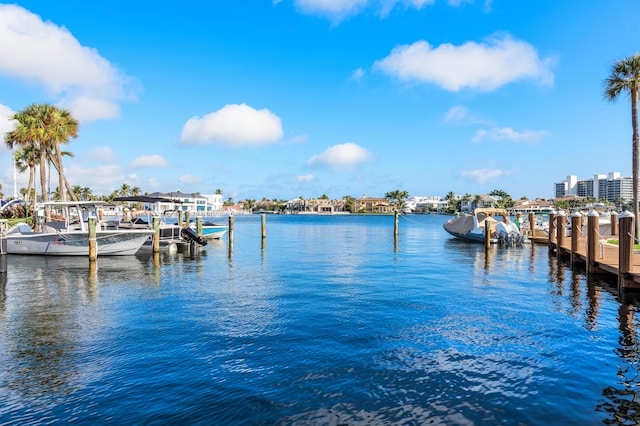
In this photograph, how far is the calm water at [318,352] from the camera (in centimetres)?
713

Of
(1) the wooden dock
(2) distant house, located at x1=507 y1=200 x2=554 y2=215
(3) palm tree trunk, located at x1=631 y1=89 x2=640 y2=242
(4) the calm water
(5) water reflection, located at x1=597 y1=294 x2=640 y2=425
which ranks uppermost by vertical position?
(3) palm tree trunk, located at x1=631 y1=89 x2=640 y2=242

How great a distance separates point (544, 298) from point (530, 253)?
59.1 feet

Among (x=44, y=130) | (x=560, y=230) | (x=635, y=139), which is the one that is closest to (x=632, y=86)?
(x=635, y=139)

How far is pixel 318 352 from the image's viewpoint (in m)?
9.83

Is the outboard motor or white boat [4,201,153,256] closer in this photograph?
white boat [4,201,153,256]

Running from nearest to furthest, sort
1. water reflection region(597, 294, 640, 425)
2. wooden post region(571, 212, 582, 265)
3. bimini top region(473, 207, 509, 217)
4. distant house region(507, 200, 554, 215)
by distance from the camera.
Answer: water reflection region(597, 294, 640, 425) < wooden post region(571, 212, 582, 265) < bimini top region(473, 207, 509, 217) < distant house region(507, 200, 554, 215)

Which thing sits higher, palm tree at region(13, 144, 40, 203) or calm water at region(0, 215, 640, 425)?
palm tree at region(13, 144, 40, 203)

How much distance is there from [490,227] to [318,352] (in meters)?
32.4

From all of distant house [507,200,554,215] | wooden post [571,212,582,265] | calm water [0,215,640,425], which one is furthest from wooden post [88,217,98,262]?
distant house [507,200,554,215]

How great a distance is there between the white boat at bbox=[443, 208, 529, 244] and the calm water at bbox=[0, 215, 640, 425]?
19.2m

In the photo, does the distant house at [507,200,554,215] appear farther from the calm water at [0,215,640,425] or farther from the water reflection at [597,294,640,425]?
the water reflection at [597,294,640,425]

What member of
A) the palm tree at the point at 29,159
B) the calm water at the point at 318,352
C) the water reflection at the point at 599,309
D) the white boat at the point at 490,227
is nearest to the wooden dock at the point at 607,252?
the water reflection at the point at 599,309

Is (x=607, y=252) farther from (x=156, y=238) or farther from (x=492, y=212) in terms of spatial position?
(x=156, y=238)

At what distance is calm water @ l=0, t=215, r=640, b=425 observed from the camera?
7129 millimetres
